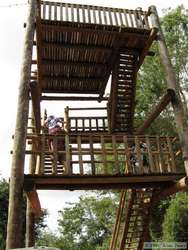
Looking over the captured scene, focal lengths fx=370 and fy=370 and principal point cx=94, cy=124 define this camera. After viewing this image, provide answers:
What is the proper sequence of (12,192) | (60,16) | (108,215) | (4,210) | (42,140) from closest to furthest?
(12,192) → (42,140) → (60,16) → (4,210) → (108,215)

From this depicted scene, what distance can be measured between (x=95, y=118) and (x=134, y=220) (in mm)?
3531

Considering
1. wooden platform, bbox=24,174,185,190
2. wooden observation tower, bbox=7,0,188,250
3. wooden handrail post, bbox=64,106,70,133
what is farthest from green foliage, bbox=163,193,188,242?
wooden platform, bbox=24,174,185,190

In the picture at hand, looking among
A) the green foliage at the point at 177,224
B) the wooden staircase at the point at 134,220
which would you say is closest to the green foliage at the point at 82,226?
the green foliage at the point at 177,224

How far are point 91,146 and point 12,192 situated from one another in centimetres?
187

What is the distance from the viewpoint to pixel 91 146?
7496 mm

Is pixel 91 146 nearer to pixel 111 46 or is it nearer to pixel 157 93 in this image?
pixel 111 46

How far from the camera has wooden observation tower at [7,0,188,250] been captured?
7.11 m

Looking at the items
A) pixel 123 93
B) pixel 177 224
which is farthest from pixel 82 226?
pixel 123 93

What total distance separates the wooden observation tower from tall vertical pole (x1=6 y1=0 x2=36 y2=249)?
0.06 ft

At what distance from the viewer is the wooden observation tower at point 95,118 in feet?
23.3

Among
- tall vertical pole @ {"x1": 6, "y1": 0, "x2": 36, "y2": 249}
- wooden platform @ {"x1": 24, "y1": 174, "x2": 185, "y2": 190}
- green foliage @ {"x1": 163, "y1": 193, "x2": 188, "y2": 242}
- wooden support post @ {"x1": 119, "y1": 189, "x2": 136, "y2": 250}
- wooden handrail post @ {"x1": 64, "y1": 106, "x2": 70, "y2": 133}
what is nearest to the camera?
tall vertical pole @ {"x1": 6, "y1": 0, "x2": 36, "y2": 249}

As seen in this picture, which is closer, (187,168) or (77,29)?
(187,168)

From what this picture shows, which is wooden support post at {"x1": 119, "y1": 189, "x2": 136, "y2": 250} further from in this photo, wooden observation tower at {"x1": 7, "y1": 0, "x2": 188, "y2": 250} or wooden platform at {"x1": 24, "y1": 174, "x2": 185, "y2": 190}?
wooden platform at {"x1": 24, "y1": 174, "x2": 185, "y2": 190}

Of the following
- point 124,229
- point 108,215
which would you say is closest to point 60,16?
point 124,229
